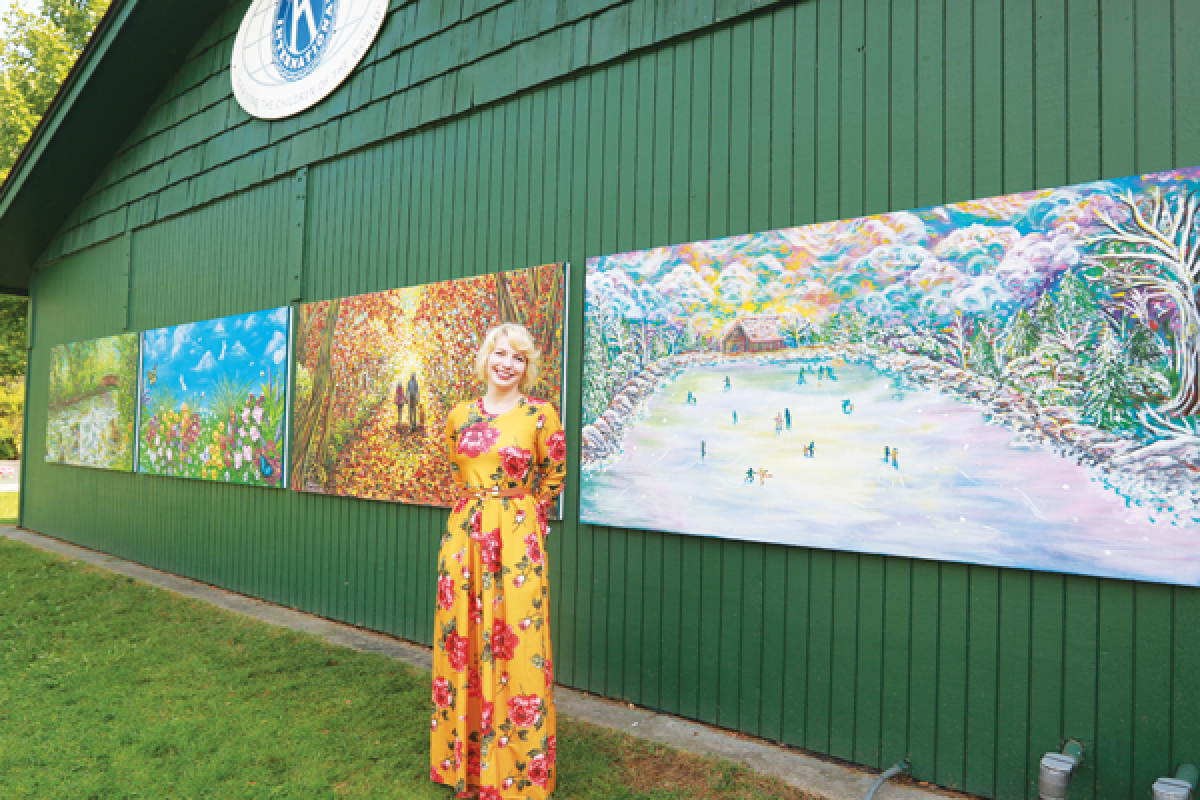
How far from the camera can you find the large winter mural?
2531 millimetres

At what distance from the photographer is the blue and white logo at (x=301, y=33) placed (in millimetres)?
6109

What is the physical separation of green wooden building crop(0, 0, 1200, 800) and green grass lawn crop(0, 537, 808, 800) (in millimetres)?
575

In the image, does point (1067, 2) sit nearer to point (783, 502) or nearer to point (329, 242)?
point (783, 502)

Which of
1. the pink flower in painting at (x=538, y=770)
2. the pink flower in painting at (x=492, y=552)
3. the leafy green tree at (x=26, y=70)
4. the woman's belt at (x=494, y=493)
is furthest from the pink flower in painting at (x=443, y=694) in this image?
the leafy green tree at (x=26, y=70)

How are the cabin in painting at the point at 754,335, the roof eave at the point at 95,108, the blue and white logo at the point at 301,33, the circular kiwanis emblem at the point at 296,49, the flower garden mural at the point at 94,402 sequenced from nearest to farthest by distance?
1. the cabin in painting at the point at 754,335
2. the circular kiwanis emblem at the point at 296,49
3. the blue and white logo at the point at 301,33
4. the roof eave at the point at 95,108
5. the flower garden mural at the point at 94,402

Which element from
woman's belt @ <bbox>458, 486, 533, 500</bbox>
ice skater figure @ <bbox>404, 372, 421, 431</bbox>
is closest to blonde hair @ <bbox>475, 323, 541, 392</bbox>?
woman's belt @ <bbox>458, 486, 533, 500</bbox>

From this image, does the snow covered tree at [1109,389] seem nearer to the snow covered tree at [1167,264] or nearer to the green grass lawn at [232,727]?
the snow covered tree at [1167,264]

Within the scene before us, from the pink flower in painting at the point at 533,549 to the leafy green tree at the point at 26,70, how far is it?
582 inches

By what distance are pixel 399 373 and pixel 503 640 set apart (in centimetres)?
271

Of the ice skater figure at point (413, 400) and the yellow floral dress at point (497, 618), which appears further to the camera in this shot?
the ice skater figure at point (413, 400)

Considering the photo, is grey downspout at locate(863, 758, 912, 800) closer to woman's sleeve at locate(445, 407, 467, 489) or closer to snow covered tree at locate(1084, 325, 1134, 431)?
snow covered tree at locate(1084, 325, 1134, 431)

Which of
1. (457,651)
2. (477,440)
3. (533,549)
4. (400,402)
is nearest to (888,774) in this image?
(533,549)

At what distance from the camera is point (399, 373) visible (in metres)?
5.14

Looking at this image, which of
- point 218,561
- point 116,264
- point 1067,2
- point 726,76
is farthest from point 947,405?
point 116,264
